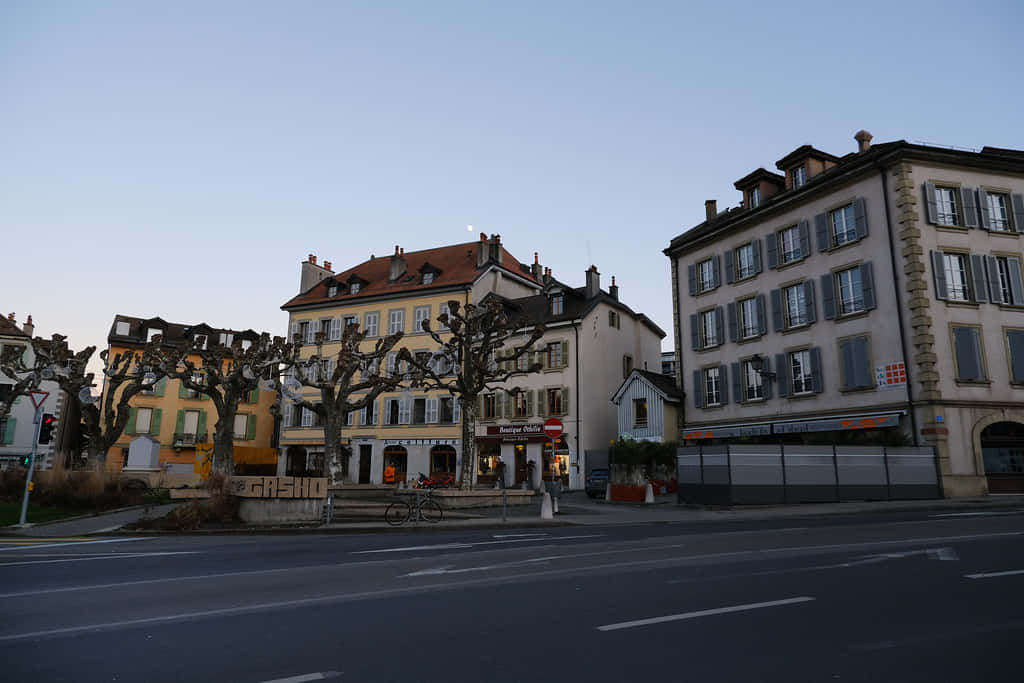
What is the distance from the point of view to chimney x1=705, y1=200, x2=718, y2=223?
36.6 m

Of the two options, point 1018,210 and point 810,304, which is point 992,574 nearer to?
point 810,304

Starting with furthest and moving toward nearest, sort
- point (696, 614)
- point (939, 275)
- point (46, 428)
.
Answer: point (939, 275) < point (46, 428) < point (696, 614)

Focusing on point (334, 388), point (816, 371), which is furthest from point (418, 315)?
point (816, 371)

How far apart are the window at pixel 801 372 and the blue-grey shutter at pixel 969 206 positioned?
7.64 meters

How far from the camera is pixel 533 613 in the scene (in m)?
6.34

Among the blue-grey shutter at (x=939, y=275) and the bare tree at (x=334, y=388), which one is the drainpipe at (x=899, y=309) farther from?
the bare tree at (x=334, y=388)

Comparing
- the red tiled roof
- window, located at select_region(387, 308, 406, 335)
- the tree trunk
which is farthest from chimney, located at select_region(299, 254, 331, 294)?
the tree trunk

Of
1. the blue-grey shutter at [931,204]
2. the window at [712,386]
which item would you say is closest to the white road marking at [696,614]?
the blue-grey shutter at [931,204]

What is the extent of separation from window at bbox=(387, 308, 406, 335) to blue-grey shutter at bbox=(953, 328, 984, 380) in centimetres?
3257

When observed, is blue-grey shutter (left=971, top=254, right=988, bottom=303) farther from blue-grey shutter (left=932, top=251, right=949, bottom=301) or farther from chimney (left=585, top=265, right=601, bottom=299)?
chimney (left=585, top=265, right=601, bottom=299)

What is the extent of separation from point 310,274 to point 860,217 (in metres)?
40.1

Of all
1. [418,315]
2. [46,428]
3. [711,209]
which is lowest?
[46,428]

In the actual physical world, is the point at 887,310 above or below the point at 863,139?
below

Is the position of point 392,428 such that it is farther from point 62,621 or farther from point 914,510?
point 62,621
